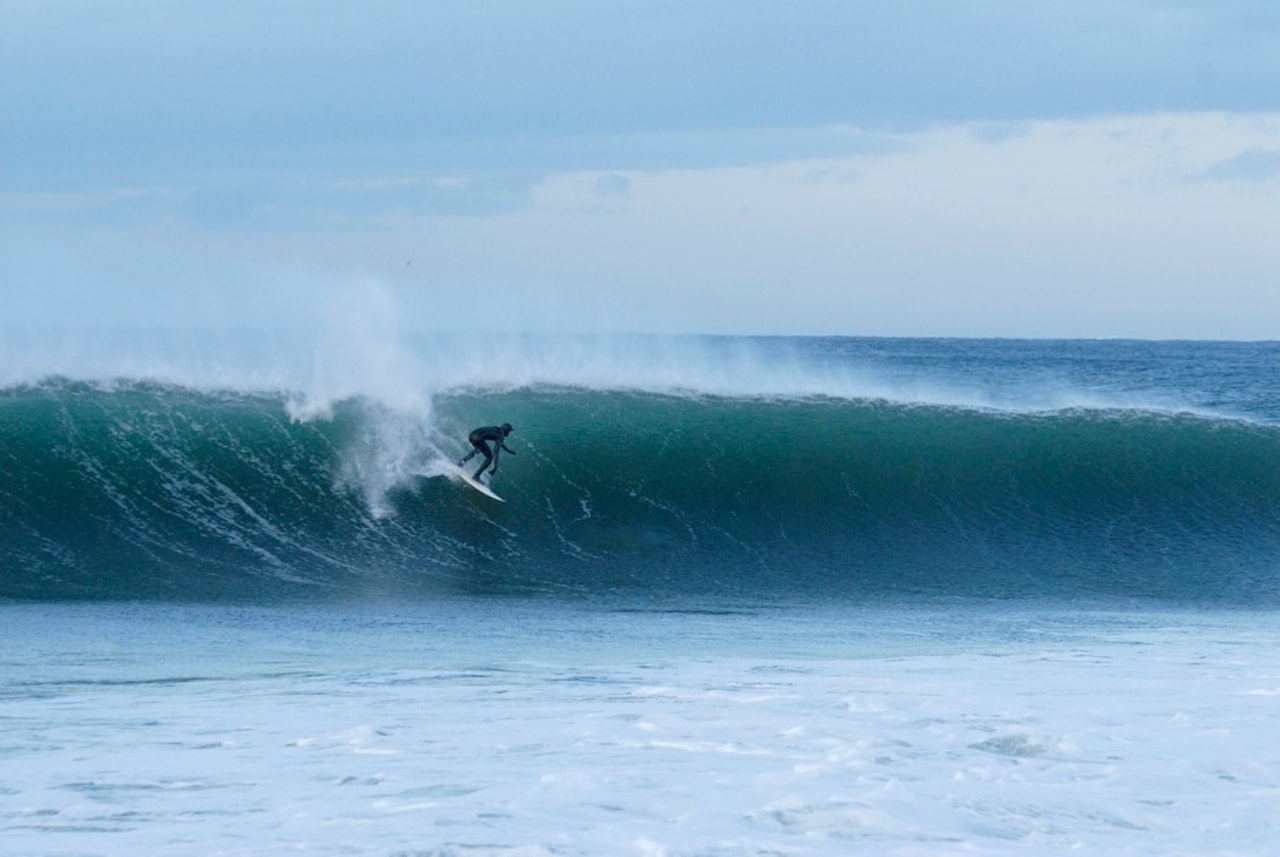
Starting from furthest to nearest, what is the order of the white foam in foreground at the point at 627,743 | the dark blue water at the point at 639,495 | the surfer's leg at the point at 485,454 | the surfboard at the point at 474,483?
the surfboard at the point at 474,483 → the surfer's leg at the point at 485,454 → the dark blue water at the point at 639,495 → the white foam in foreground at the point at 627,743

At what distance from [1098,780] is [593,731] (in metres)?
2.12

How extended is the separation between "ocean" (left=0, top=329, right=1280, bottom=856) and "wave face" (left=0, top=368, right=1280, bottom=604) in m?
0.05

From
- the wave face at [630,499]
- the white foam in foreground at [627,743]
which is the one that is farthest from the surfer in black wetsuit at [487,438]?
the white foam in foreground at [627,743]

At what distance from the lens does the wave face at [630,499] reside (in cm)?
1178

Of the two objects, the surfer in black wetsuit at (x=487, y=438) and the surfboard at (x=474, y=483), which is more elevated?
the surfer in black wetsuit at (x=487, y=438)

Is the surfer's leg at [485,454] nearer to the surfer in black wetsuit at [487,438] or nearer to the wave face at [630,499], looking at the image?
the surfer in black wetsuit at [487,438]

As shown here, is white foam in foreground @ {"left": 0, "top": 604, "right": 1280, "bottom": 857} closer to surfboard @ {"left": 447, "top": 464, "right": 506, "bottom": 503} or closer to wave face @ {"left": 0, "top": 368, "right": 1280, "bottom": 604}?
wave face @ {"left": 0, "top": 368, "right": 1280, "bottom": 604}

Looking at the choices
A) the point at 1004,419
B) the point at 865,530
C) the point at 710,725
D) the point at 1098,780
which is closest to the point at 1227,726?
the point at 1098,780

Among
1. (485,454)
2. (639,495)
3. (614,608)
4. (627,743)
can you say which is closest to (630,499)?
(639,495)

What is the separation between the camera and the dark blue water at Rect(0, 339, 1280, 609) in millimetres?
11766

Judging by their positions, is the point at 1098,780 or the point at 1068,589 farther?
the point at 1068,589

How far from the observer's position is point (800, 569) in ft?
40.7

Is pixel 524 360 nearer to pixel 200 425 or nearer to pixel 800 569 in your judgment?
pixel 200 425

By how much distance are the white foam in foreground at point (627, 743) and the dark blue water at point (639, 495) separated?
2.47 m
